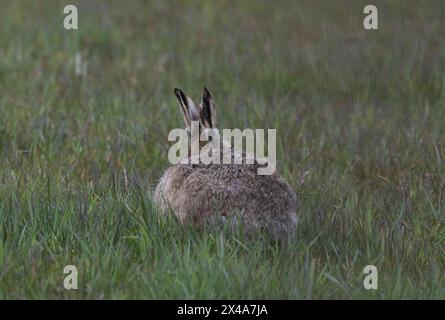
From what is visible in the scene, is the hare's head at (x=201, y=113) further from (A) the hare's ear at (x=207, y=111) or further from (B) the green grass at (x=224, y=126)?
(B) the green grass at (x=224, y=126)

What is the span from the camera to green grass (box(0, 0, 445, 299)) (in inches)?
180

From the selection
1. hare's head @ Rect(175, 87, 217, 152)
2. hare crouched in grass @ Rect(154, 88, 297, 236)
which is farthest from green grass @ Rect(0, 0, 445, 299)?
hare's head @ Rect(175, 87, 217, 152)

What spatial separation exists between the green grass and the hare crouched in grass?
106 millimetres

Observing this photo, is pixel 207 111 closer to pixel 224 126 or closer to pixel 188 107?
pixel 188 107

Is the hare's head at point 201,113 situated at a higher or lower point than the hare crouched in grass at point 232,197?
higher

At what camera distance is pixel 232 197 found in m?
5.02

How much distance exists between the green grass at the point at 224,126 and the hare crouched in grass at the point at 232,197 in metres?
0.11

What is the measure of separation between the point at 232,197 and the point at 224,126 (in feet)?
8.51

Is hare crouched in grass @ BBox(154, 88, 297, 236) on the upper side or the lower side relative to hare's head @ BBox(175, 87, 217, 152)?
lower

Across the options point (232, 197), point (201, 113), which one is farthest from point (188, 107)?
point (232, 197)

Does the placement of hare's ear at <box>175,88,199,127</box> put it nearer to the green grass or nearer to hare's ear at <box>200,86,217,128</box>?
hare's ear at <box>200,86,217,128</box>

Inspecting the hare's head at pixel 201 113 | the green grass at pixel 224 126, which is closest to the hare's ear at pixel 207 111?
the hare's head at pixel 201 113

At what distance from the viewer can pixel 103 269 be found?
4.52 metres

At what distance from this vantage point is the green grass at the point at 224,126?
180 inches
